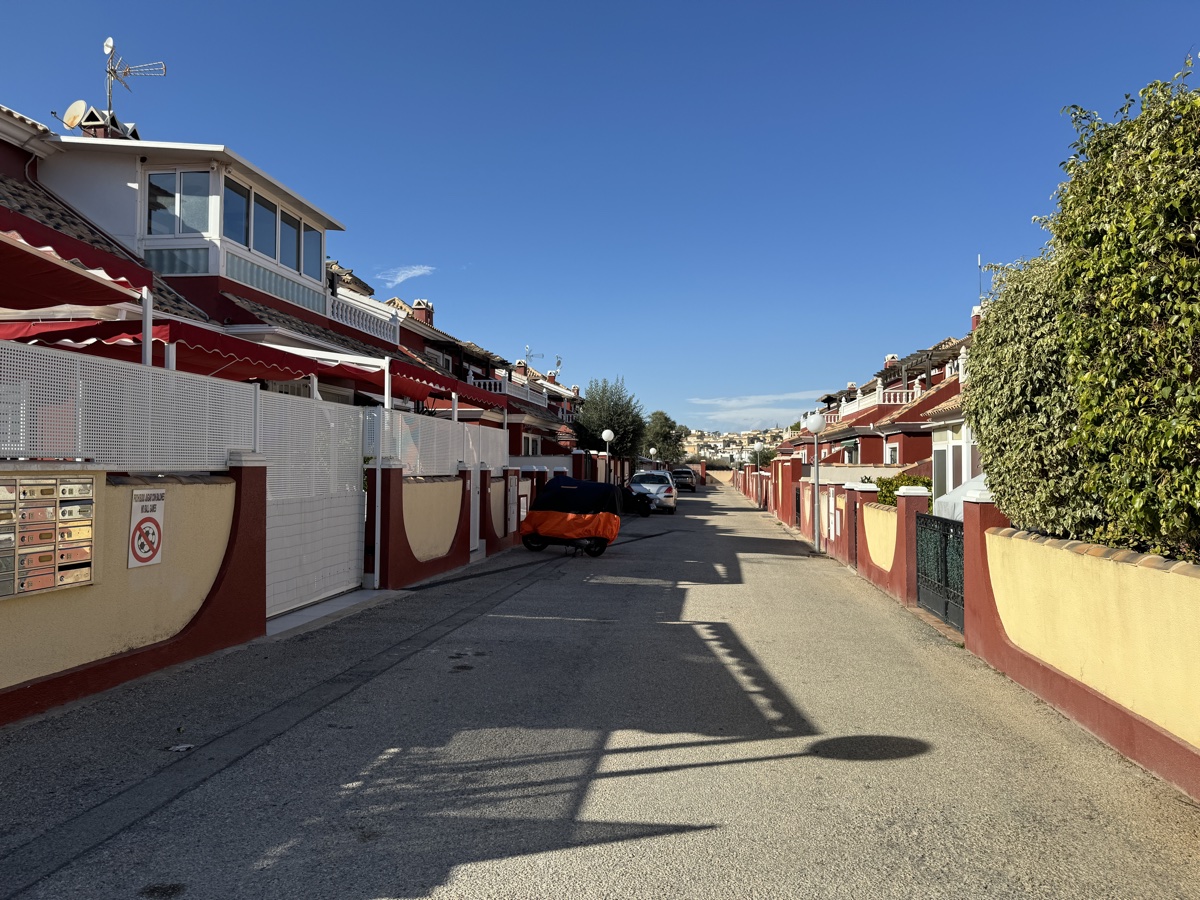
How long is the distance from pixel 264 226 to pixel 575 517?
9330 millimetres

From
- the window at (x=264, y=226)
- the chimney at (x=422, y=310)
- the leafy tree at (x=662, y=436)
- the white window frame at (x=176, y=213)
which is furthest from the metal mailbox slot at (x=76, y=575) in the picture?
the leafy tree at (x=662, y=436)

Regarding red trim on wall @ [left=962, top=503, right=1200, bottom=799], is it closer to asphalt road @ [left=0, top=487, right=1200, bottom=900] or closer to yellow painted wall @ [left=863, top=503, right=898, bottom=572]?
asphalt road @ [left=0, top=487, right=1200, bottom=900]

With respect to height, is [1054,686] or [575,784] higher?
[1054,686]

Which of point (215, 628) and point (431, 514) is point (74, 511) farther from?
point (431, 514)

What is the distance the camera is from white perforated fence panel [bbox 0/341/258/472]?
5590 mm

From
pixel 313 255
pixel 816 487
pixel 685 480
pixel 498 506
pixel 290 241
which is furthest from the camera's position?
pixel 685 480

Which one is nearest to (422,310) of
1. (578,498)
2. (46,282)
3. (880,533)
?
(578,498)

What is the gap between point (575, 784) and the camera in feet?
15.1

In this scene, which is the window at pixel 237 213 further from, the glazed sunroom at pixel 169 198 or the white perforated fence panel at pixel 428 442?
the white perforated fence panel at pixel 428 442

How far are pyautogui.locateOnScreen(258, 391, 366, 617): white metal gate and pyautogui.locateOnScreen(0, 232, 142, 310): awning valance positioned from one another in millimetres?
1807

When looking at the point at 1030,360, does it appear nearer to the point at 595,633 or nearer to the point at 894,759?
the point at 894,759

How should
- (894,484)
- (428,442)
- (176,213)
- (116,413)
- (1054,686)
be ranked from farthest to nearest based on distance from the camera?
(894,484) < (176,213) < (428,442) < (116,413) < (1054,686)

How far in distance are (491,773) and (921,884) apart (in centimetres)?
227

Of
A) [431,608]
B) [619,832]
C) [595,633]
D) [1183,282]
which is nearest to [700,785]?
[619,832]
